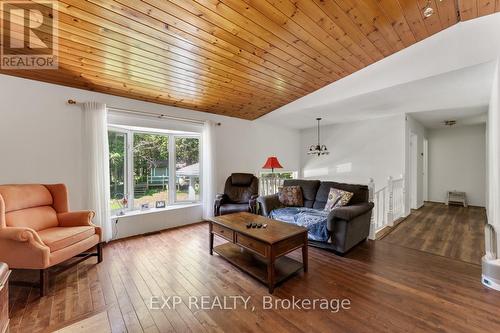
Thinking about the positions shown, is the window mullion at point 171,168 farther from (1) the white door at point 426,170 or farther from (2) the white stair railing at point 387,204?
(1) the white door at point 426,170

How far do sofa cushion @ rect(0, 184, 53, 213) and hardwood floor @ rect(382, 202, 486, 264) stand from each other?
15.4 feet

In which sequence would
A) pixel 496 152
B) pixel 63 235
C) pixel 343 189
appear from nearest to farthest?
pixel 63 235 < pixel 496 152 < pixel 343 189

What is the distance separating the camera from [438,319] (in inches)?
66.1

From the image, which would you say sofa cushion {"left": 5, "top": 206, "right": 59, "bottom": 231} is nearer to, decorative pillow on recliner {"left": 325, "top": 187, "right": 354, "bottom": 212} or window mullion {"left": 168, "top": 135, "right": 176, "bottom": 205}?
window mullion {"left": 168, "top": 135, "right": 176, "bottom": 205}

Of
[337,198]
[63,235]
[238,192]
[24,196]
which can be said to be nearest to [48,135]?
[24,196]

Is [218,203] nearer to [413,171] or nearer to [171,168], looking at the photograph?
[171,168]

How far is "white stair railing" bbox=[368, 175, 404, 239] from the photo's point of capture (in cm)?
371

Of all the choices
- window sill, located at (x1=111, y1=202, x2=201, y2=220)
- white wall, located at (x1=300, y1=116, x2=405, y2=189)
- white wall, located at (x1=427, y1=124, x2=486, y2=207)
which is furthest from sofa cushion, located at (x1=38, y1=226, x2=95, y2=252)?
white wall, located at (x1=427, y1=124, x2=486, y2=207)

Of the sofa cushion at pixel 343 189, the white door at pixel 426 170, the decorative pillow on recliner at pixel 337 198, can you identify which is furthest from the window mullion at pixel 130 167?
the white door at pixel 426 170

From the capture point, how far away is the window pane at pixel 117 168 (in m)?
3.71

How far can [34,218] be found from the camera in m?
2.50

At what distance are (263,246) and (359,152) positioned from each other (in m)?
4.40

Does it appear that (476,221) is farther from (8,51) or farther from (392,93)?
(8,51)

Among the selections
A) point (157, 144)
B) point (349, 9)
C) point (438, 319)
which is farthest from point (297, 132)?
point (438, 319)
